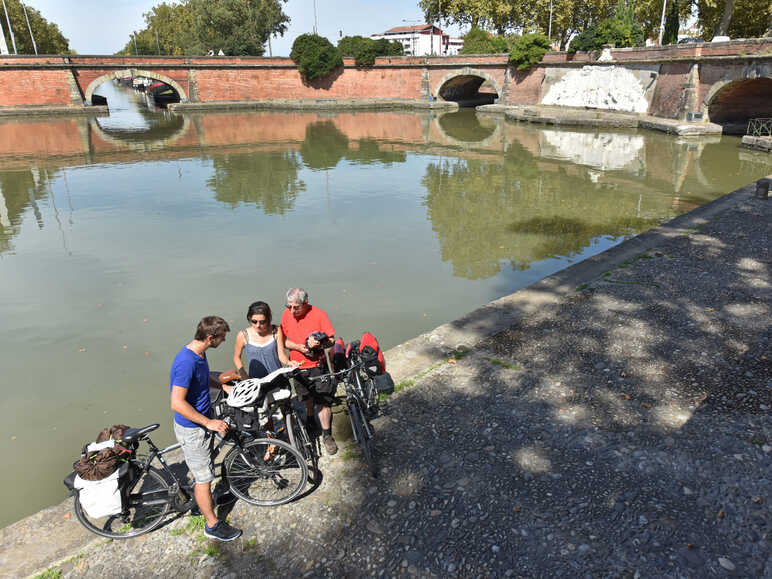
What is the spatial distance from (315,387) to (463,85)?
55063 mm

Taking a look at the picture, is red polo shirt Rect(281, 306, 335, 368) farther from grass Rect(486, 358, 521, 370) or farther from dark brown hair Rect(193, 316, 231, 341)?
grass Rect(486, 358, 521, 370)

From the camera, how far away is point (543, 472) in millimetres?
4277

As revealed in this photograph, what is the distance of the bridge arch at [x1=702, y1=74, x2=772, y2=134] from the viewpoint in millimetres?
28594

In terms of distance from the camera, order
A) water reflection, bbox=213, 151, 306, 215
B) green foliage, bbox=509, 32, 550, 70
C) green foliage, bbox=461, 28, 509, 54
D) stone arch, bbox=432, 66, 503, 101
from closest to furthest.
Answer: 1. water reflection, bbox=213, 151, 306, 215
2. green foliage, bbox=509, 32, 550, 70
3. green foliage, bbox=461, 28, 509, 54
4. stone arch, bbox=432, 66, 503, 101

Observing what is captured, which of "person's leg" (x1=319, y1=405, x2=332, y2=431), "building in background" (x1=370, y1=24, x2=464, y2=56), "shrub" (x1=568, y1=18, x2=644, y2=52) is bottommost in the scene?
"person's leg" (x1=319, y1=405, x2=332, y2=431)

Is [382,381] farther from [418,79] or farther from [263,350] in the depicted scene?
[418,79]

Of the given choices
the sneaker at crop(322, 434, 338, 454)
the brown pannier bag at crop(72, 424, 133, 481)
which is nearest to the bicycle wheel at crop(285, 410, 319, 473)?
the sneaker at crop(322, 434, 338, 454)

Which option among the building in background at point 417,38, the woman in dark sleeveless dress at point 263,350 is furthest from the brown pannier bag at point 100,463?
the building in background at point 417,38

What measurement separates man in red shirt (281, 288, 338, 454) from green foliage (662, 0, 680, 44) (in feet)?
137

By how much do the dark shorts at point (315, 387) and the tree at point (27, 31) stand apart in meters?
69.6

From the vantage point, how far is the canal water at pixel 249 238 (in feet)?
22.5

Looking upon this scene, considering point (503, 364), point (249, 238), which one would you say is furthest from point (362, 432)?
point (249, 238)

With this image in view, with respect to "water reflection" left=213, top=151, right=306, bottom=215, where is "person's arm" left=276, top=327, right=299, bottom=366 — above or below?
above

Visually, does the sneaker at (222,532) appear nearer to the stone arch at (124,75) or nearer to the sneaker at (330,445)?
the sneaker at (330,445)
